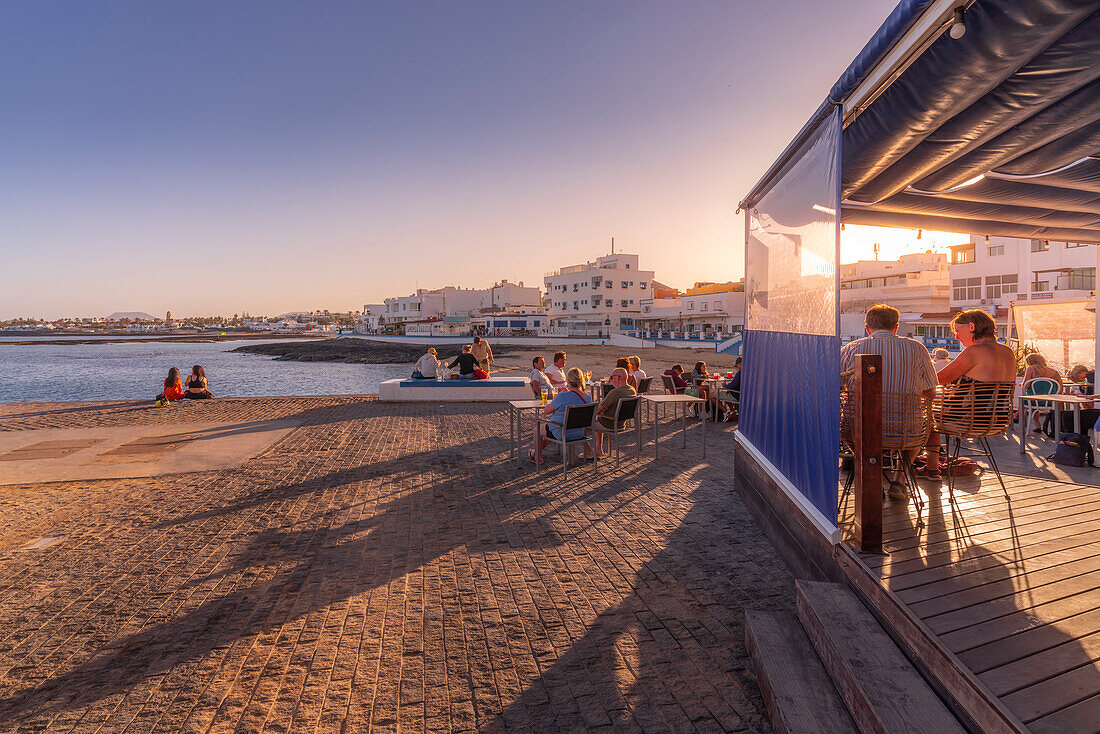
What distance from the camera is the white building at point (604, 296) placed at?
72312 mm

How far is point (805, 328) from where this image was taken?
13.4 feet

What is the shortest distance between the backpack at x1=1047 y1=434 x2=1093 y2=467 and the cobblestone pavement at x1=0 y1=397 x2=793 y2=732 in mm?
3562

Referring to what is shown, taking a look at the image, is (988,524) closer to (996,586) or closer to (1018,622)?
(996,586)

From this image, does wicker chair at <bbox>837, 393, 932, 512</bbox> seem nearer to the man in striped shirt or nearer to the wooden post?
Answer: the man in striped shirt

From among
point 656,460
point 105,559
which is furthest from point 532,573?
point 656,460

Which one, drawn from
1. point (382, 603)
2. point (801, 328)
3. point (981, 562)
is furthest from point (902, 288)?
point (382, 603)

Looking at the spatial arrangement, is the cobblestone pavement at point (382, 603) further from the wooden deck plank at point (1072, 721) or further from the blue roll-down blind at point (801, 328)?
the wooden deck plank at point (1072, 721)

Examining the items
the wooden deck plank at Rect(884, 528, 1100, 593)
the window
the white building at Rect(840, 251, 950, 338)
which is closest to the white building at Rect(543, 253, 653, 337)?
the white building at Rect(840, 251, 950, 338)

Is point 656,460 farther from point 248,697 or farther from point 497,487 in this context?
point 248,697

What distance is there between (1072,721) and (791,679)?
1.01 meters

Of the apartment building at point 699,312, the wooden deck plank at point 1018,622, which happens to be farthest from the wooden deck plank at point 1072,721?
the apartment building at point 699,312

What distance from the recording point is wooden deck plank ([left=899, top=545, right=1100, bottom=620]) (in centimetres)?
273

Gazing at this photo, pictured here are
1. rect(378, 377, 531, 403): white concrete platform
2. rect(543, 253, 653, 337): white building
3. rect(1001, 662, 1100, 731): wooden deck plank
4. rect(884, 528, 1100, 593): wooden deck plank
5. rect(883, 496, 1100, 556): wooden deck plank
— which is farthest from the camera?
rect(543, 253, 653, 337): white building

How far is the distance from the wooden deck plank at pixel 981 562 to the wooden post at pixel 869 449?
1.00ft
